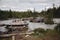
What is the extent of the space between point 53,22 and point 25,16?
1.69ft

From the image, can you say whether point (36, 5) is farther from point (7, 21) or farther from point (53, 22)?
point (7, 21)

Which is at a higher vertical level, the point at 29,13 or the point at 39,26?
the point at 29,13

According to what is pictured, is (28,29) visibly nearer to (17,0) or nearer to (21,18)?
(21,18)

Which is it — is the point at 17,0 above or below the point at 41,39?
above

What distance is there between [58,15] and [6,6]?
0.95 metres

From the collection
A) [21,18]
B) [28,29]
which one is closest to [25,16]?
[21,18]

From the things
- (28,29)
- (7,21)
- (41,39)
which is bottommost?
(41,39)

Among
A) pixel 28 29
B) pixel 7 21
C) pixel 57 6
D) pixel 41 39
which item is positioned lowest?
pixel 41 39

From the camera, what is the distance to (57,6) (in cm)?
246

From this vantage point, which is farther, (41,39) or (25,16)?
(25,16)

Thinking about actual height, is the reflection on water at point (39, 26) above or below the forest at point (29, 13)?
below

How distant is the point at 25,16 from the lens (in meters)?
2.47

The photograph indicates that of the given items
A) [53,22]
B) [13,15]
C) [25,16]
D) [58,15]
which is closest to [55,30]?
[53,22]

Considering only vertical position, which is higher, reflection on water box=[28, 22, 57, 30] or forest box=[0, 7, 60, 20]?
forest box=[0, 7, 60, 20]
